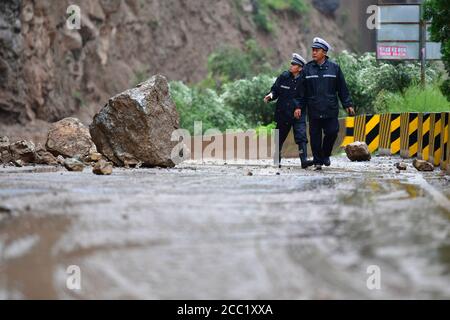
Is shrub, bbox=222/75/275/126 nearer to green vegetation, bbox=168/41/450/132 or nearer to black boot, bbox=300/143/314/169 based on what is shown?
green vegetation, bbox=168/41/450/132

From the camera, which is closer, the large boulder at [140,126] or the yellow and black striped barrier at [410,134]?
the large boulder at [140,126]

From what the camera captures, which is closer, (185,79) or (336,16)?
(185,79)

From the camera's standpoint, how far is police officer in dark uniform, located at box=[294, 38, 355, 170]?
13.5 metres

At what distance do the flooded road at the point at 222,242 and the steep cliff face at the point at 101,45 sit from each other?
2351 cm

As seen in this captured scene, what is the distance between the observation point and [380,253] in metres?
5.00

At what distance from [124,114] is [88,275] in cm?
958

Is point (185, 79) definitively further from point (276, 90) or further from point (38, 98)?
point (276, 90)

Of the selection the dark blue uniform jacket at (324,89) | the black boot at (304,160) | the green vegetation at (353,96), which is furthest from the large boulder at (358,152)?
the green vegetation at (353,96)

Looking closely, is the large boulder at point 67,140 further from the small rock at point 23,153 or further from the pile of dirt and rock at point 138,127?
the pile of dirt and rock at point 138,127

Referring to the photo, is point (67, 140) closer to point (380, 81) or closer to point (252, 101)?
point (380, 81)

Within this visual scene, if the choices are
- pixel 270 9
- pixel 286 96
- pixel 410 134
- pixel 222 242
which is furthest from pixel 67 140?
pixel 270 9

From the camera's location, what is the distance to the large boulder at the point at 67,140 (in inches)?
640

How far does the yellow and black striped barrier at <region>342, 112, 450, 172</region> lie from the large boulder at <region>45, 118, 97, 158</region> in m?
5.86
